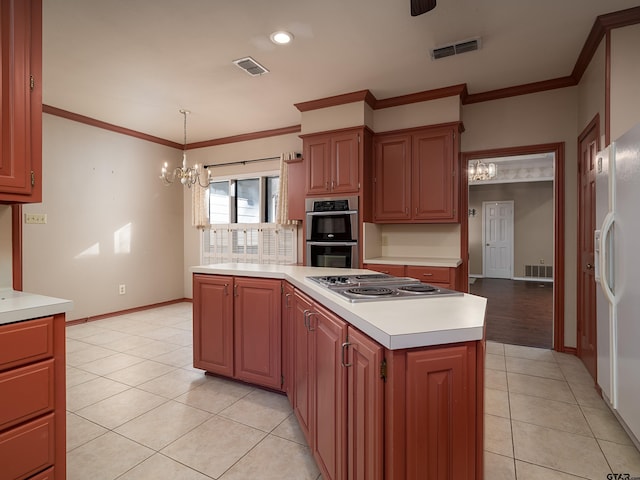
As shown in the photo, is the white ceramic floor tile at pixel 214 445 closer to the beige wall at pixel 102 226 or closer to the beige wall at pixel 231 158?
the beige wall at pixel 102 226

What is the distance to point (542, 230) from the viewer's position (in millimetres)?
8539

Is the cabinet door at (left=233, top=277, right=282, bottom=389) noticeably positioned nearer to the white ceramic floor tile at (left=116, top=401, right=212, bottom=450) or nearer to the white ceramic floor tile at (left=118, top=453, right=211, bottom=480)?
the white ceramic floor tile at (left=116, top=401, right=212, bottom=450)

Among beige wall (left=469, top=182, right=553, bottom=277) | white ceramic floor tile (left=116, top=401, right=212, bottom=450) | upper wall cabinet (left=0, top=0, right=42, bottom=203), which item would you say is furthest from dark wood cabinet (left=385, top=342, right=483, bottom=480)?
beige wall (left=469, top=182, right=553, bottom=277)

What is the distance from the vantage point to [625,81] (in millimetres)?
2324

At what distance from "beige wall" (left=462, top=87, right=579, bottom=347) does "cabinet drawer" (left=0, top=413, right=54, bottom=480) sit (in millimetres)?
4185

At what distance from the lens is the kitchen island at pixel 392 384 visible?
1.00m

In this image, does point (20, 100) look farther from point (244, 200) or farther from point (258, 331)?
point (244, 200)

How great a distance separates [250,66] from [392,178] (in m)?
1.91

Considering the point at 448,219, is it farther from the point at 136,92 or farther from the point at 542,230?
the point at 542,230

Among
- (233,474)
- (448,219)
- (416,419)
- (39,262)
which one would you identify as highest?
(448,219)

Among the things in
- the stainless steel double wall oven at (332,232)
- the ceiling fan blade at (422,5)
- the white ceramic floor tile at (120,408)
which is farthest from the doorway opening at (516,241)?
the white ceramic floor tile at (120,408)

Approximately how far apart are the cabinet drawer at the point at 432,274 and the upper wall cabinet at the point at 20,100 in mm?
3006

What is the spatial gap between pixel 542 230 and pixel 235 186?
7.74 meters

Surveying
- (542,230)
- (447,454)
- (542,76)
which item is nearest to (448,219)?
(542,76)
